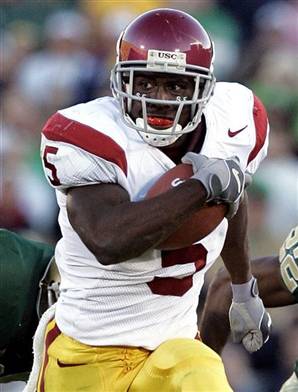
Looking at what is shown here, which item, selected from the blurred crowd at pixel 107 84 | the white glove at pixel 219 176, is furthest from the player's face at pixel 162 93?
the blurred crowd at pixel 107 84

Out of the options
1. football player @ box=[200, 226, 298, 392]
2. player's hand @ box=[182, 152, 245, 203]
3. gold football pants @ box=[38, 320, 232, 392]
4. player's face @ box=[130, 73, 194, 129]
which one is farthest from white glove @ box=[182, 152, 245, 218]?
football player @ box=[200, 226, 298, 392]

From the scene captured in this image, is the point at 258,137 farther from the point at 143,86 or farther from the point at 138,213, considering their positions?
the point at 138,213

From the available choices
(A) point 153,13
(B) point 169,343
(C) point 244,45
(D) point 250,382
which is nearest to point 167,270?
(B) point 169,343

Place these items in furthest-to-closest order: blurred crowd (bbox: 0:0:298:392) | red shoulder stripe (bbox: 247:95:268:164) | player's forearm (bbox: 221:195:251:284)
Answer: blurred crowd (bbox: 0:0:298:392), player's forearm (bbox: 221:195:251:284), red shoulder stripe (bbox: 247:95:268:164)

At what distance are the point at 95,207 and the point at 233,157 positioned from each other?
38 cm

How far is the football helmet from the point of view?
2219 mm

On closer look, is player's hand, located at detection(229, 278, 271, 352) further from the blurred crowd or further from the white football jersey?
the blurred crowd

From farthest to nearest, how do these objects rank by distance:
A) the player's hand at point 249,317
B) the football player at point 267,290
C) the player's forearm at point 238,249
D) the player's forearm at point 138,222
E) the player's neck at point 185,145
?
the football player at point 267,290 → the player's hand at point 249,317 → the player's forearm at point 238,249 → the player's neck at point 185,145 → the player's forearm at point 138,222

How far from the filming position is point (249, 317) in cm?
276

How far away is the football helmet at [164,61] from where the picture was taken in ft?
7.28

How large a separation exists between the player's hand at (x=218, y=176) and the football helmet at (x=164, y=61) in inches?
4.1

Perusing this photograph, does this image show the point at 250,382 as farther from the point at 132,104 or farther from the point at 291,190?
the point at 132,104

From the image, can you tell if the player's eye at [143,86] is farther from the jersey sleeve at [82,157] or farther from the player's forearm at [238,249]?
the player's forearm at [238,249]

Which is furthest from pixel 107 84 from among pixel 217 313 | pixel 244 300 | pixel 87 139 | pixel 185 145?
pixel 87 139
